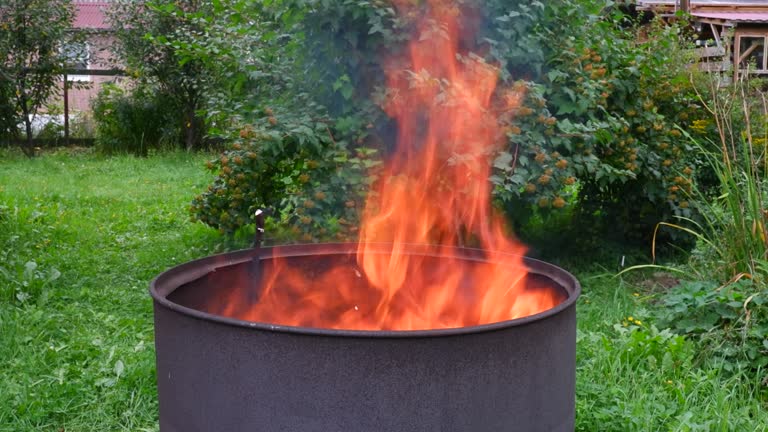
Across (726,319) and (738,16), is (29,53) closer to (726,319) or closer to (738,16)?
(726,319)

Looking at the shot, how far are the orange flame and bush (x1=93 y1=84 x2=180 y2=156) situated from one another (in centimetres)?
745

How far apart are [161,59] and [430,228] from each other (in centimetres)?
768

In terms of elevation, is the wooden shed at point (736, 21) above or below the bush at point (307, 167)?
above

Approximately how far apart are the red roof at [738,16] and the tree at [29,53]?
10.2 metres

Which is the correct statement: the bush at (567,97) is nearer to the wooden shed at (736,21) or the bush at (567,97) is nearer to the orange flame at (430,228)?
the orange flame at (430,228)

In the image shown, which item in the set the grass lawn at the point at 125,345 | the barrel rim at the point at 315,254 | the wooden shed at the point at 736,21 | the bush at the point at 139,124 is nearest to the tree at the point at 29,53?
the bush at the point at 139,124

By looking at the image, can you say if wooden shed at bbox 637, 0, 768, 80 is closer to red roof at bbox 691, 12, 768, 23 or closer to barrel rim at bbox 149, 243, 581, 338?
red roof at bbox 691, 12, 768, 23

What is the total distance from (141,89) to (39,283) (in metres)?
7.38

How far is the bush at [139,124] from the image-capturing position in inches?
444

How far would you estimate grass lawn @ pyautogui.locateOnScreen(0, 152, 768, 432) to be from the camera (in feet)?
9.86

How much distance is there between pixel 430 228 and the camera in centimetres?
445

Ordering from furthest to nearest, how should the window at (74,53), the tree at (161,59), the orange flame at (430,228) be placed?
1. the window at (74,53)
2. the tree at (161,59)
3. the orange flame at (430,228)

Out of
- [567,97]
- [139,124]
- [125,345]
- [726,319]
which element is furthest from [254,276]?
[139,124]

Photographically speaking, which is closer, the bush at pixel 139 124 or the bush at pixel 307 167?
the bush at pixel 307 167
